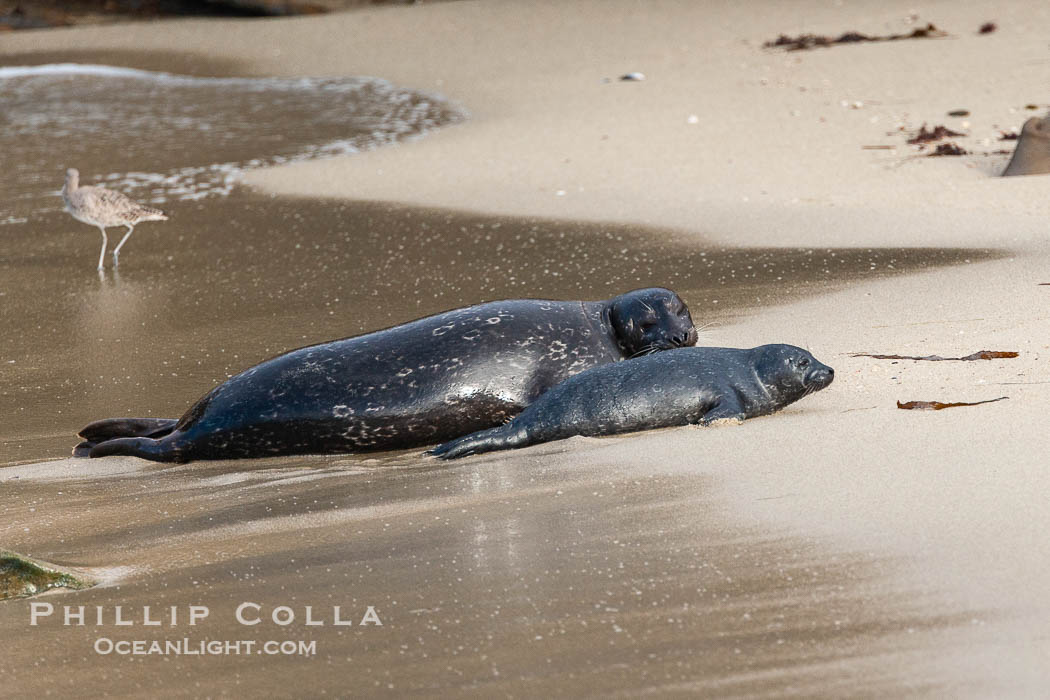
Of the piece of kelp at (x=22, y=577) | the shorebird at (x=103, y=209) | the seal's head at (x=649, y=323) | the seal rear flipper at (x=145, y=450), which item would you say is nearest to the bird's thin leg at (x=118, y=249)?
the shorebird at (x=103, y=209)

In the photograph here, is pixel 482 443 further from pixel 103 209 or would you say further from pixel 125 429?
pixel 103 209

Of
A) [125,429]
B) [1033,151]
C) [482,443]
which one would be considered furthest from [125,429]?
[1033,151]

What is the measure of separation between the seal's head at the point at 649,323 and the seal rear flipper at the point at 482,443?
27.4 inches

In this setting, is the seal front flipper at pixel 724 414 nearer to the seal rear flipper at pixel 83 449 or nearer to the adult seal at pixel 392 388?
the adult seal at pixel 392 388

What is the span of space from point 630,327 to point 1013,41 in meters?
8.11

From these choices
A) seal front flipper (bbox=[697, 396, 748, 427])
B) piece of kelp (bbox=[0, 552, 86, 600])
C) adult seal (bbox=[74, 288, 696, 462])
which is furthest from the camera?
adult seal (bbox=[74, 288, 696, 462])

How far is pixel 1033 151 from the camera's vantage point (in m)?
7.07

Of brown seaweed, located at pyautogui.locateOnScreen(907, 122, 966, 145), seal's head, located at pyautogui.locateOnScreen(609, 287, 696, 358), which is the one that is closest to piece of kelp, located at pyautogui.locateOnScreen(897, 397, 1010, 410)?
seal's head, located at pyautogui.locateOnScreen(609, 287, 696, 358)

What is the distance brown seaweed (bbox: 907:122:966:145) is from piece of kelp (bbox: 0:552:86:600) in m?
6.59

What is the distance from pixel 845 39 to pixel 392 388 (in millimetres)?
9289

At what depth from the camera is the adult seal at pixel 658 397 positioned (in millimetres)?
3941

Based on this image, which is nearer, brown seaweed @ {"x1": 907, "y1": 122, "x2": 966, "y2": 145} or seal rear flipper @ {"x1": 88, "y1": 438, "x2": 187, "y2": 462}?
seal rear flipper @ {"x1": 88, "y1": 438, "x2": 187, "y2": 462}

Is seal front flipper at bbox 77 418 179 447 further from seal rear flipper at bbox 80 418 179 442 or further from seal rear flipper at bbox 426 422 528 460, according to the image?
seal rear flipper at bbox 426 422 528 460

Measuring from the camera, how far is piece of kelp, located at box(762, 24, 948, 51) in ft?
39.6
